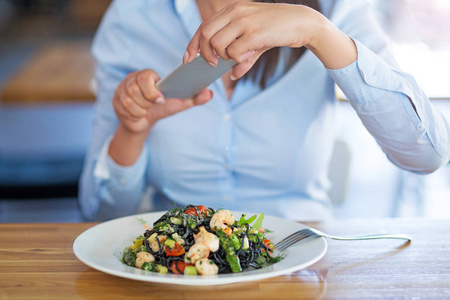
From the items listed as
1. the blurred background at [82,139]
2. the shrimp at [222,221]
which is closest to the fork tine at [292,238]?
the shrimp at [222,221]

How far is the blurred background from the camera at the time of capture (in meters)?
2.23

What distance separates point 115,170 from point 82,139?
112 inches

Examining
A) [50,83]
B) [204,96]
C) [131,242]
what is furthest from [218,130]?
[50,83]

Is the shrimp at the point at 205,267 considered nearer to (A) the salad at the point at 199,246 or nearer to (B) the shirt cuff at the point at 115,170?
(A) the salad at the point at 199,246

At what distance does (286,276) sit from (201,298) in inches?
6.0

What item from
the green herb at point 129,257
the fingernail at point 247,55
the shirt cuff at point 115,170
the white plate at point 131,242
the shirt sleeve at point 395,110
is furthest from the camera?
the shirt cuff at point 115,170

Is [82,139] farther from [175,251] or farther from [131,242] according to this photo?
[175,251]

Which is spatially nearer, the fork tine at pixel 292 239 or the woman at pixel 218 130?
the fork tine at pixel 292 239

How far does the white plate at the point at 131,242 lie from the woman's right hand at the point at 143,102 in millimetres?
261

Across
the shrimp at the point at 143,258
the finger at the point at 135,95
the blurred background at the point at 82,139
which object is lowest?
the blurred background at the point at 82,139

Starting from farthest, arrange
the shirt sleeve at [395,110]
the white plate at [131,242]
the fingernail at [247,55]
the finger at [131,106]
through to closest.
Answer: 1. the finger at [131,106]
2. the shirt sleeve at [395,110]
3. the fingernail at [247,55]
4. the white plate at [131,242]

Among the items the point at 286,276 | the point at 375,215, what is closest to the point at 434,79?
the point at 375,215

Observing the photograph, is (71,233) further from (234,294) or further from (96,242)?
(234,294)

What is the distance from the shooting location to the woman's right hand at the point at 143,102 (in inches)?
45.2
